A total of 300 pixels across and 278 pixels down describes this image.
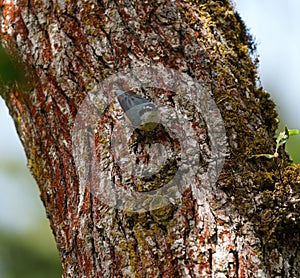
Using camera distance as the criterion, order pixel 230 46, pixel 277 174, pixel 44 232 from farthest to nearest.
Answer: pixel 44 232, pixel 230 46, pixel 277 174

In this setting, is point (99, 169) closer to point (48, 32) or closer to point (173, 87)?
point (173, 87)

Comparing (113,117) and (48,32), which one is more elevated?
(48,32)

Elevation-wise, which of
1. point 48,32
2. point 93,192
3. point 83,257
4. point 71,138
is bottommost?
point 83,257

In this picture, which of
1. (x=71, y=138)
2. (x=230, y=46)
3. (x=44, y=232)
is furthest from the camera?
(x=44, y=232)

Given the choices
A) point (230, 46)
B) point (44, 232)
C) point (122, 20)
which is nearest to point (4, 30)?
point (122, 20)

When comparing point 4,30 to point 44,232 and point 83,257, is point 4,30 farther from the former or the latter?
point 44,232

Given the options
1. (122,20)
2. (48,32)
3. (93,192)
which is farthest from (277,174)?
(48,32)

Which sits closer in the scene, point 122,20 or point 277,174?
point 277,174
